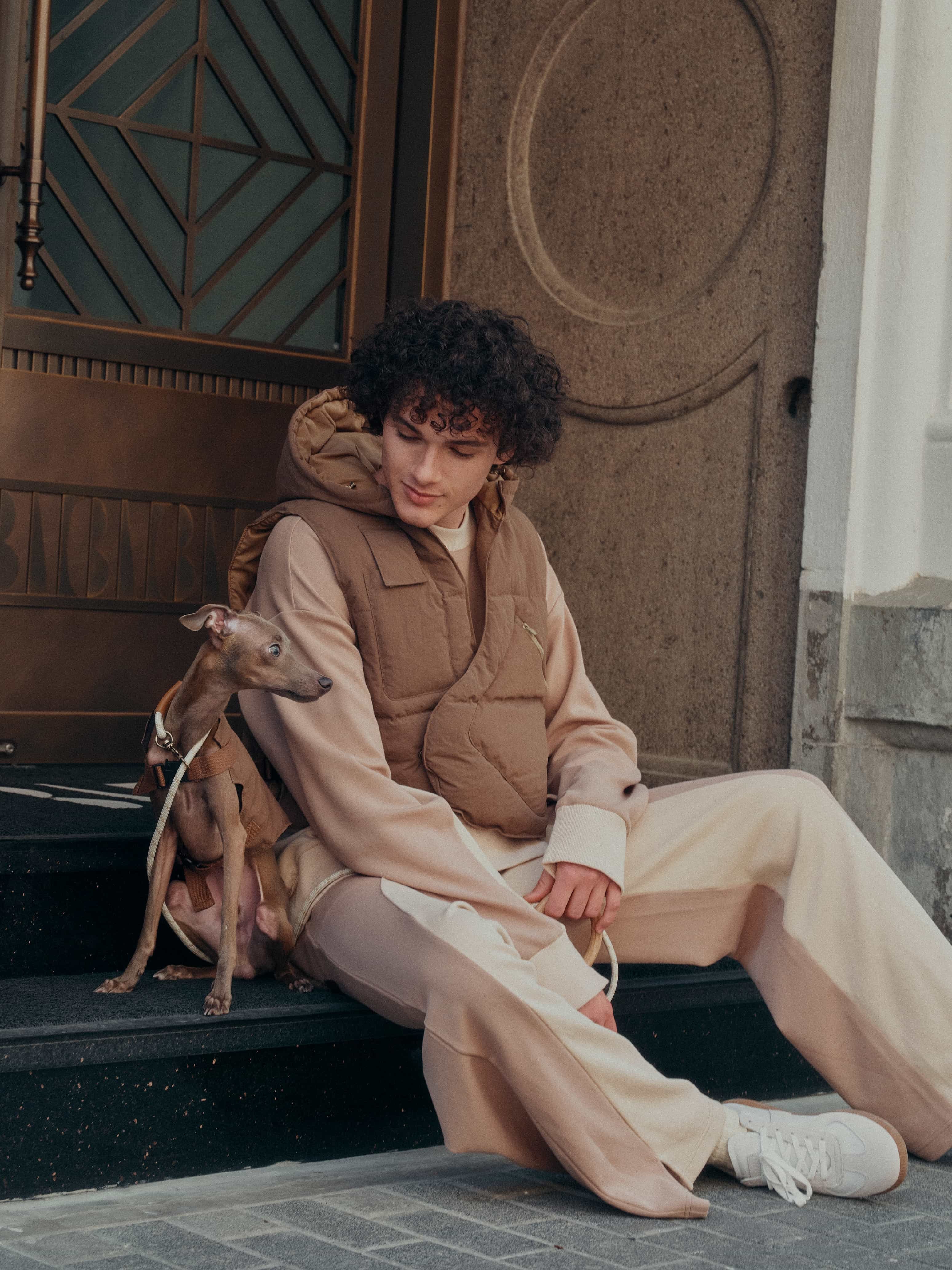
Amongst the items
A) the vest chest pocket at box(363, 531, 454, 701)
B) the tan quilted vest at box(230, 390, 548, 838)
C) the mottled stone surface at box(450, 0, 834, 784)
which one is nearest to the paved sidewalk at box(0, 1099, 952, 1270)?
the tan quilted vest at box(230, 390, 548, 838)

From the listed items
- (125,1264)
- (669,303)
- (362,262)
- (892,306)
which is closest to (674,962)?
(125,1264)

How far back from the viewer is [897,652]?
3.92 metres

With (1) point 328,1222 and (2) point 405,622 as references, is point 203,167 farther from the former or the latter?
(1) point 328,1222

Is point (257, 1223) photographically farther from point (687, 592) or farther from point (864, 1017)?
point (687, 592)

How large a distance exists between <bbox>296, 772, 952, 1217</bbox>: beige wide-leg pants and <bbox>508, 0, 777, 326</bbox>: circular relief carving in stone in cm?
189

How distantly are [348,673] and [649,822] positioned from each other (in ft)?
2.23

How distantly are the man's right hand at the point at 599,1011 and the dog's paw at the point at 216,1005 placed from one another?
60 cm

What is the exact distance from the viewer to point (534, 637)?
3.22 metres

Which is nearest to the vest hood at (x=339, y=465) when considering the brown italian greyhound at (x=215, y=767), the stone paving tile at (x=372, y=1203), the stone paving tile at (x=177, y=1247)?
the brown italian greyhound at (x=215, y=767)

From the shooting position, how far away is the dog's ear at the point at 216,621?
271cm

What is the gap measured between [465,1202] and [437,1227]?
0.15 m

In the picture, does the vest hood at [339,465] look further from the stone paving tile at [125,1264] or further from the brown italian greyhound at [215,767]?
the stone paving tile at [125,1264]

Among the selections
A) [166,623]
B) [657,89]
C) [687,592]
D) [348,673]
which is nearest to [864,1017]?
[348,673]

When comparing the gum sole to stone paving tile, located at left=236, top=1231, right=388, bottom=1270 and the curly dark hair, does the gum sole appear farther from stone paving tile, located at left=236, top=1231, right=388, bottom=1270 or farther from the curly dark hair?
the curly dark hair
